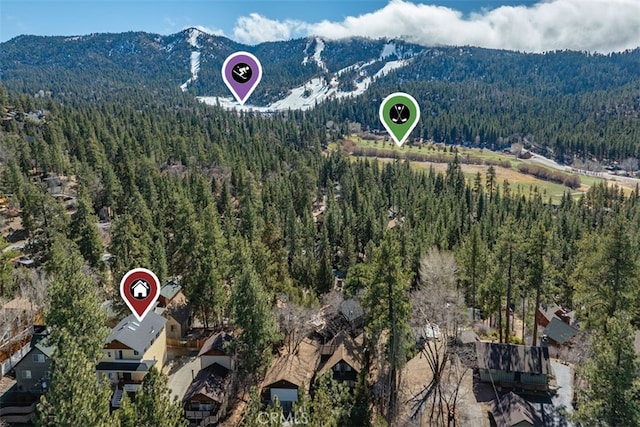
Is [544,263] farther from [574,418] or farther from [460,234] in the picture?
[460,234]

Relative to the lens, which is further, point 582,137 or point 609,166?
point 582,137

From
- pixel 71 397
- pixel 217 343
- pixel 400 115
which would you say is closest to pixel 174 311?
pixel 217 343

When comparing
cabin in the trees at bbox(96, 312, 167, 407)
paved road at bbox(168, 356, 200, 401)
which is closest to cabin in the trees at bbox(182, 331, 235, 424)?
paved road at bbox(168, 356, 200, 401)

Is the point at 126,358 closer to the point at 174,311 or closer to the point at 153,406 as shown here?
A: the point at 174,311

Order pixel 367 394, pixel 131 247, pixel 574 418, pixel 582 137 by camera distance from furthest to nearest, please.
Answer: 1. pixel 582 137
2. pixel 131 247
3. pixel 367 394
4. pixel 574 418

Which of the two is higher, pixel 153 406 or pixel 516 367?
pixel 153 406

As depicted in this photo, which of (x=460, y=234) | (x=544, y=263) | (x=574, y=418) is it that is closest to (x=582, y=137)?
(x=460, y=234)

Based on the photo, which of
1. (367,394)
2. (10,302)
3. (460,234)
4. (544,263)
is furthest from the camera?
(460,234)
